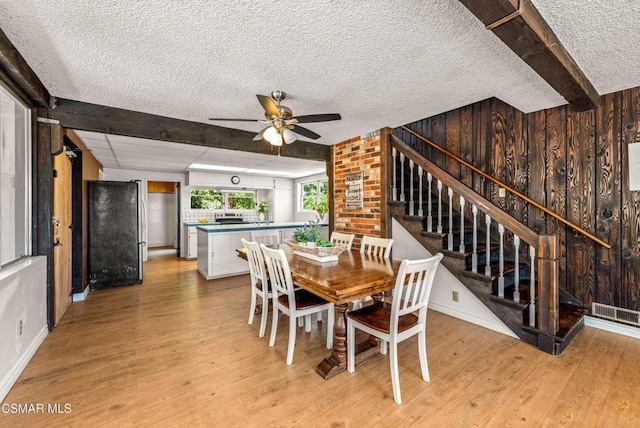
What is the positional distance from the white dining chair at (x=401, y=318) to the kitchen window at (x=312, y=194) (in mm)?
5231

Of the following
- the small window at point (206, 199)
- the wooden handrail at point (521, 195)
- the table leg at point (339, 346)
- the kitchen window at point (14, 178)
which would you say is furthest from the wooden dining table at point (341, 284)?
the small window at point (206, 199)

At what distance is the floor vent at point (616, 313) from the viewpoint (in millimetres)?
2571

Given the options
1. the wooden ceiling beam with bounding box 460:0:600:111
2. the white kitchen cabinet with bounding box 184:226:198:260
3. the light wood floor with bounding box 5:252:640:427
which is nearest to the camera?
the wooden ceiling beam with bounding box 460:0:600:111

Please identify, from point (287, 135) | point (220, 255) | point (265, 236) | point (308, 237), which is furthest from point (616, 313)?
point (220, 255)

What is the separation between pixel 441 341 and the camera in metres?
2.52

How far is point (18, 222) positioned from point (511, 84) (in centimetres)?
421

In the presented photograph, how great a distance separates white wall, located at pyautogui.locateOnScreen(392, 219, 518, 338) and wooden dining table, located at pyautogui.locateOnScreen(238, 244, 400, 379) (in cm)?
107

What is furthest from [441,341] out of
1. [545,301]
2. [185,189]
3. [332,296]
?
[185,189]

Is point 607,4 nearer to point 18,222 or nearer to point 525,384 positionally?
point 525,384

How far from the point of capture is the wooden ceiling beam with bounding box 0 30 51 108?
67.5 inches

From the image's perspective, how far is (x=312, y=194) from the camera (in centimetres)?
792

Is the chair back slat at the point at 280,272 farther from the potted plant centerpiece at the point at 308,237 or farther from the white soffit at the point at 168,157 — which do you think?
the white soffit at the point at 168,157

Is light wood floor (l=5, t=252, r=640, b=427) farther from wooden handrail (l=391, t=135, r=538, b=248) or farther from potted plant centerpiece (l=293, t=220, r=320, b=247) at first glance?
wooden handrail (l=391, t=135, r=538, b=248)

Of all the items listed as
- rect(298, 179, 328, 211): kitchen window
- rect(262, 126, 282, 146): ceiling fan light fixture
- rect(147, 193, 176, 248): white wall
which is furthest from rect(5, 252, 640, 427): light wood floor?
rect(147, 193, 176, 248): white wall
